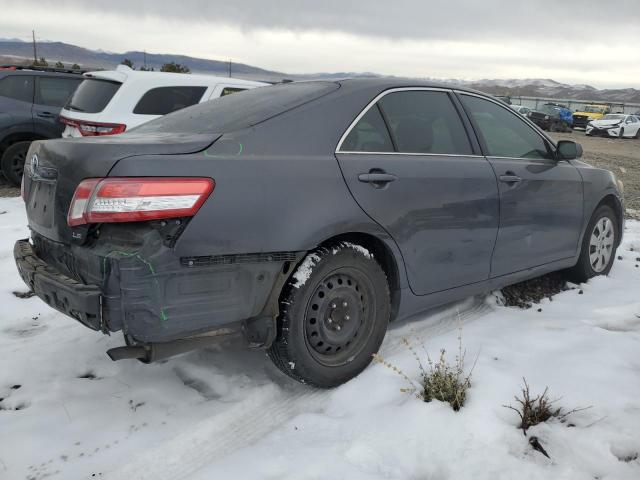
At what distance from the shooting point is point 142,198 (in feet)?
7.00

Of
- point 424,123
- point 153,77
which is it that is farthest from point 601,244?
point 153,77

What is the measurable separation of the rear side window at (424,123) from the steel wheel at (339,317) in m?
0.82

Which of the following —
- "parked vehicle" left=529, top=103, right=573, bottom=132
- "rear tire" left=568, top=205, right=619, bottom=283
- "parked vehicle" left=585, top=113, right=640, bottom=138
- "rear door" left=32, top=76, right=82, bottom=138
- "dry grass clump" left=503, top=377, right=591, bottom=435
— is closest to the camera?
"dry grass clump" left=503, top=377, right=591, bottom=435

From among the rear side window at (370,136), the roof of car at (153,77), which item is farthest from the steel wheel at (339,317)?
the roof of car at (153,77)

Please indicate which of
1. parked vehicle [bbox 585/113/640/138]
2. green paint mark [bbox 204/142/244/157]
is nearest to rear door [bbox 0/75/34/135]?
green paint mark [bbox 204/142/244/157]

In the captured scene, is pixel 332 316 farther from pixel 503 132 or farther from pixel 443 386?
pixel 503 132

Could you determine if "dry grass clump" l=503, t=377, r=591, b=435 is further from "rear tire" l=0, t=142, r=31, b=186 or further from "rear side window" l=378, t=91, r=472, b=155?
"rear tire" l=0, t=142, r=31, b=186

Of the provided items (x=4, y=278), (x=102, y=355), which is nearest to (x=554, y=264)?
(x=102, y=355)

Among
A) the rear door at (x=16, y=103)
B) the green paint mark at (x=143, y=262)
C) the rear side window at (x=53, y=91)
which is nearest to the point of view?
the green paint mark at (x=143, y=262)

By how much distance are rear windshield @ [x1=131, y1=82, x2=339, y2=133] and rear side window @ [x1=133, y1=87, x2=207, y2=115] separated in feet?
12.6

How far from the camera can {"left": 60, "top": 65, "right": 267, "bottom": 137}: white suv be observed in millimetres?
6719

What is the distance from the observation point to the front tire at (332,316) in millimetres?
2561

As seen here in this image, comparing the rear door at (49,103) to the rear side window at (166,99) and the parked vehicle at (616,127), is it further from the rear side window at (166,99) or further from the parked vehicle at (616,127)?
the parked vehicle at (616,127)

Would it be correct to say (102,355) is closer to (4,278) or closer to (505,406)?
(4,278)
